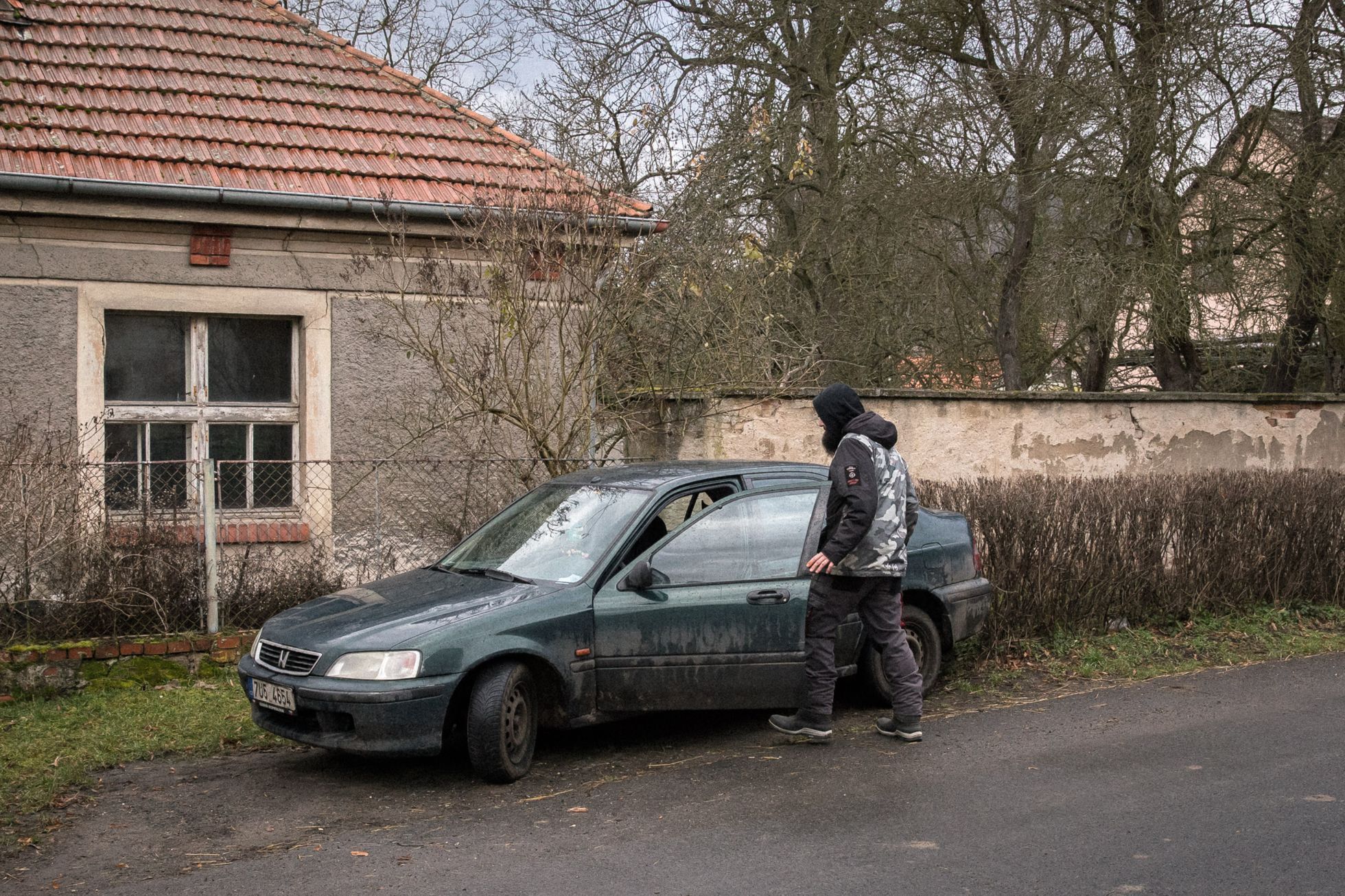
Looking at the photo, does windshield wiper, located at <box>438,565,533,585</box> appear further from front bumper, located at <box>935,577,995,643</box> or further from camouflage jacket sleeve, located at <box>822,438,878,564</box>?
front bumper, located at <box>935,577,995,643</box>

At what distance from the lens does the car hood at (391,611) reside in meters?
5.49

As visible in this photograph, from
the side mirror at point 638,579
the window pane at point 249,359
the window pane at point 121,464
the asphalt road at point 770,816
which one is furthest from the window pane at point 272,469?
the side mirror at point 638,579

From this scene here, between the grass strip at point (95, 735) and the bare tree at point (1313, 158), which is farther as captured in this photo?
the bare tree at point (1313, 158)

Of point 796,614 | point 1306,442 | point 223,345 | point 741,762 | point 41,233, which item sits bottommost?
point 741,762

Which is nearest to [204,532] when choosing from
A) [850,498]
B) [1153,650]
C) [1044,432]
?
[850,498]

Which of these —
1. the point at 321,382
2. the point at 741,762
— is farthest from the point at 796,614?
the point at 321,382

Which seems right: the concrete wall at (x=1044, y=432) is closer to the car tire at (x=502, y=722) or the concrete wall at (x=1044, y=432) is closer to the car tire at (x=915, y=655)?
the car tire at (x=915, y=655)

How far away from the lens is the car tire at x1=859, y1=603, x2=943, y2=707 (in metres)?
6.83

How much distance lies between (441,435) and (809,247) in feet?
31.3

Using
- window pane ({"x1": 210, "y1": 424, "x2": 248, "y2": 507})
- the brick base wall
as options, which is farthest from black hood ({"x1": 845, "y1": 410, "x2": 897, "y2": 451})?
window pane ({"x1": 210, "y1": 424, "x2": 248, "y2": 507})

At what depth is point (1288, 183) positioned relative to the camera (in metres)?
13.6

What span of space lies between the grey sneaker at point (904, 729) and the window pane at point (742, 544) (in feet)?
3.05

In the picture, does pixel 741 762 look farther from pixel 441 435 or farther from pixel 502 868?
pixel 441 435

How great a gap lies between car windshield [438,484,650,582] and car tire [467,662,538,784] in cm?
62
